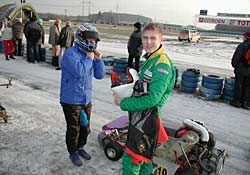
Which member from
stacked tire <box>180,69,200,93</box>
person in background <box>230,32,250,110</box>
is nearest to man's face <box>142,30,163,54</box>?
person in background <box>230,32,250,110</box>

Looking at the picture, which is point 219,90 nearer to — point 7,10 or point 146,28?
point 146,28

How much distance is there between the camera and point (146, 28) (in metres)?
2.38

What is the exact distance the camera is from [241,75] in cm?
662

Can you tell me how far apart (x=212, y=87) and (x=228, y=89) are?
1.42 feet

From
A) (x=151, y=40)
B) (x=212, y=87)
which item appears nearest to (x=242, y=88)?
(x=212, y=87)

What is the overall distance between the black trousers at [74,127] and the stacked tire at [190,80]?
474cm

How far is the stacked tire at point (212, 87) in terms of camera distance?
23.6ft

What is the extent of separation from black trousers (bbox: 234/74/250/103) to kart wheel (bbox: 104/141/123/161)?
14.2 ft

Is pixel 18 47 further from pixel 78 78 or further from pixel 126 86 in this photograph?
pixel 126 86

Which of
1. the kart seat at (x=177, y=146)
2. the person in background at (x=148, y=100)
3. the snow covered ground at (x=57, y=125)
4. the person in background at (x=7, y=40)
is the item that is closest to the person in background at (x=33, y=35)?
the person in background at (x=7, y=40)

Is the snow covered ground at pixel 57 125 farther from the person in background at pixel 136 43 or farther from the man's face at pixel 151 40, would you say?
the man's face at pixel 151 40

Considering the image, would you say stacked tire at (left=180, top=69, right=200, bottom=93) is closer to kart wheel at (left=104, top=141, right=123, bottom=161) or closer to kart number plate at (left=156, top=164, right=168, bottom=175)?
kart wheel at (left=104, top=141, right=123, bottom=161)

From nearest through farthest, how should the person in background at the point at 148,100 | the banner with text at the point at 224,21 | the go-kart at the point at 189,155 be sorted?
the person in background at the point at 148,100
the go-kart at the point at 189,155
the banner with text at the point at 224,21

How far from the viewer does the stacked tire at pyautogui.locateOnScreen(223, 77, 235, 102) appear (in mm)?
7086
